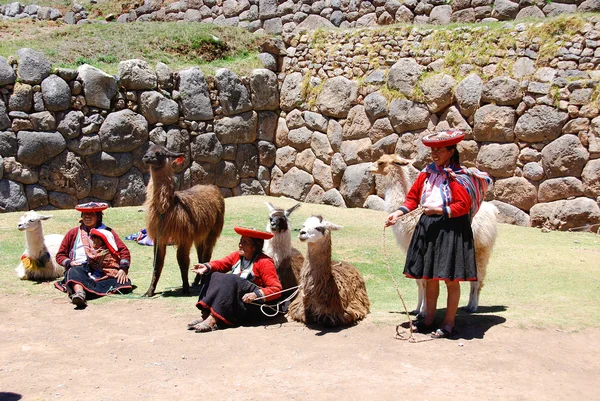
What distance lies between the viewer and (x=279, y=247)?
5074mm

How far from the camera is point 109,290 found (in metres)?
5.62

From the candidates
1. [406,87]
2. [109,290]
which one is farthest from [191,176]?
[109,290]

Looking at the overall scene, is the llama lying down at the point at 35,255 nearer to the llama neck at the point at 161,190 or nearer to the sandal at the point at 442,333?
the llama neck at the point at 161,190

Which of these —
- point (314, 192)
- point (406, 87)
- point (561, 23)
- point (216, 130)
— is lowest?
point (314, 192)

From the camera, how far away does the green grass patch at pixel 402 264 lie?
16.5ft

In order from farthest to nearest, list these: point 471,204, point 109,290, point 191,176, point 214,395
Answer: point 191,176 < point 109,290 < point 471,204 < point 214,395

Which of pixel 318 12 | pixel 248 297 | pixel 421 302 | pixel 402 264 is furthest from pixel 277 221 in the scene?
pixel 318 12

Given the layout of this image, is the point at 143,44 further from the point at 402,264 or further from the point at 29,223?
the point at 402,264

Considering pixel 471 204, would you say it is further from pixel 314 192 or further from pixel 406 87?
pixel 314 192

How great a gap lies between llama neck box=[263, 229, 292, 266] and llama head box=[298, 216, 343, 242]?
1.94ft

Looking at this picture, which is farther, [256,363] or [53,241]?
[53,241]

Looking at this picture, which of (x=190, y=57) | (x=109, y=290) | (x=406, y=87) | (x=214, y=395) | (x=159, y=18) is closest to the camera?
(x=214, y=395)

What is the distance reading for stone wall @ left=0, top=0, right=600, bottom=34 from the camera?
1073cm

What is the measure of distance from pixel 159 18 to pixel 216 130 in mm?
5002
